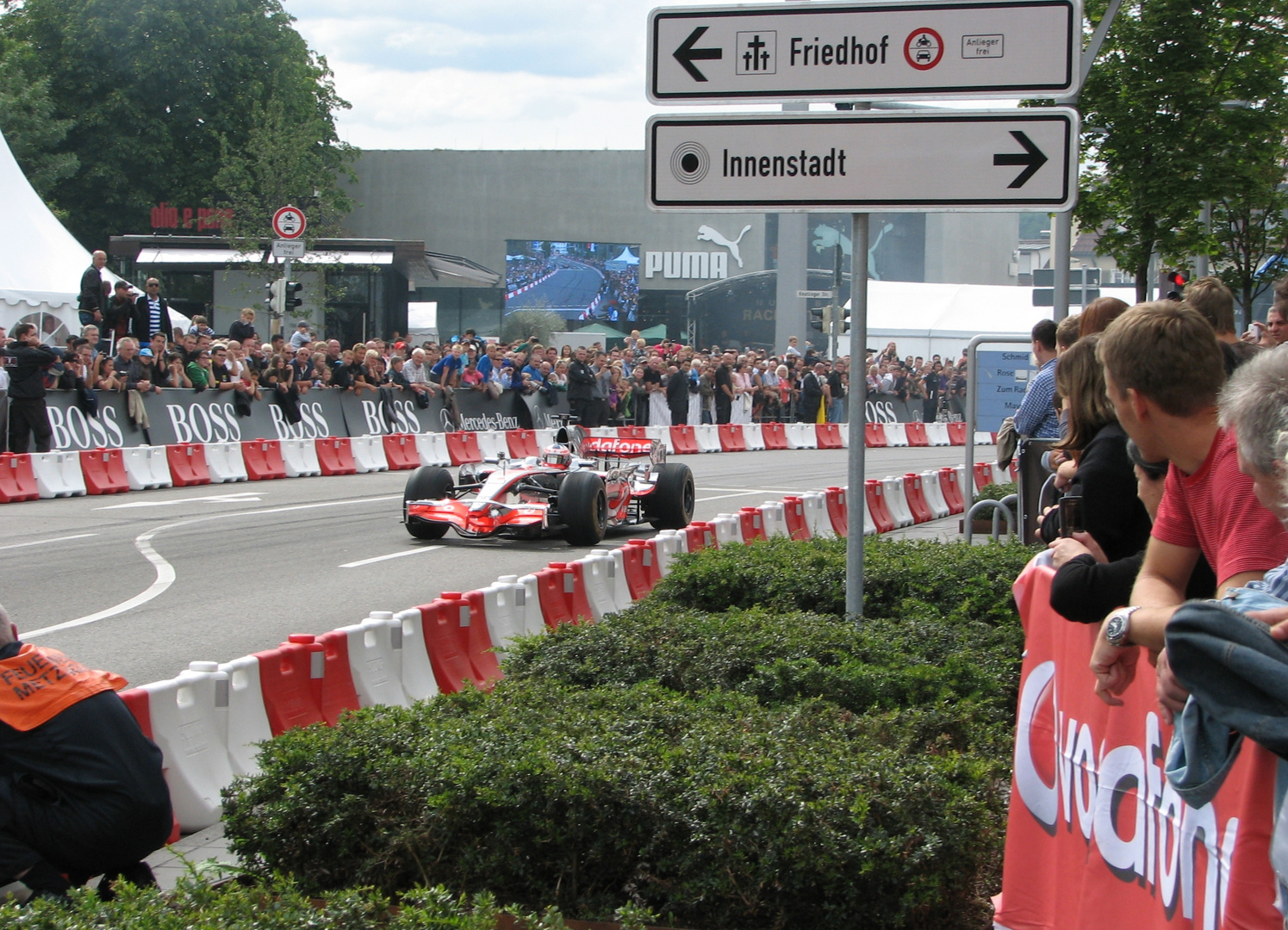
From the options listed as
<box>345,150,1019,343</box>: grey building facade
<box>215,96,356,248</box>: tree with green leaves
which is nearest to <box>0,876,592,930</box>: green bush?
<box>215,96,356,248</box>: tree with green leaves

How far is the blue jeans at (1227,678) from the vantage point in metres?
2.06

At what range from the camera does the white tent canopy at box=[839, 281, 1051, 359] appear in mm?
42781

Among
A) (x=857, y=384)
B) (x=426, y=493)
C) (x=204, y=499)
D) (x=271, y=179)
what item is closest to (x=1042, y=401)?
(x=857, y=384)

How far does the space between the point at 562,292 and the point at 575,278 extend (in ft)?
2.83

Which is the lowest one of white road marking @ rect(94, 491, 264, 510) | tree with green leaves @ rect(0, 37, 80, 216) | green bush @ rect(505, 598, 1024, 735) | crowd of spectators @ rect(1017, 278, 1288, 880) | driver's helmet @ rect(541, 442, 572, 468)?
white road marking @ rect(94, 491, 264, 510)

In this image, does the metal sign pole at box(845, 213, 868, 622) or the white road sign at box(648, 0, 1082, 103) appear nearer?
the white road sign at box(648, 0, 1082, 103)

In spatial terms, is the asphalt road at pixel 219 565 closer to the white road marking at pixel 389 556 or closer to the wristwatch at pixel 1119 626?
the white road marking at pixel 389 556

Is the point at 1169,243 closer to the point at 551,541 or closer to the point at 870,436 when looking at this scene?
the point at 551,541

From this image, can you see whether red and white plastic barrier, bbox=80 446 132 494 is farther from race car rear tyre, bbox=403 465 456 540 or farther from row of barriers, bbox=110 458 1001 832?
row of barriers, bbox=110 458 1001 832

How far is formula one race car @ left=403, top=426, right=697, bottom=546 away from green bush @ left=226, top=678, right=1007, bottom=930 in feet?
29.8

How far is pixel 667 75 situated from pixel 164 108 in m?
52.5

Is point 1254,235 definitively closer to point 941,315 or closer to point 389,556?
point 389,556

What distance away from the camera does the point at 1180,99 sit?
14367 mm

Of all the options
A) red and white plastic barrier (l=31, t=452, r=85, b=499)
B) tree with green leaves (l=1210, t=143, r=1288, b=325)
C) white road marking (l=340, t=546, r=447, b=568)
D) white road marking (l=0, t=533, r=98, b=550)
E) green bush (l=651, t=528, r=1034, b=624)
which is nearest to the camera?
green bush (l=651, t=528, r=1034, b=624)
